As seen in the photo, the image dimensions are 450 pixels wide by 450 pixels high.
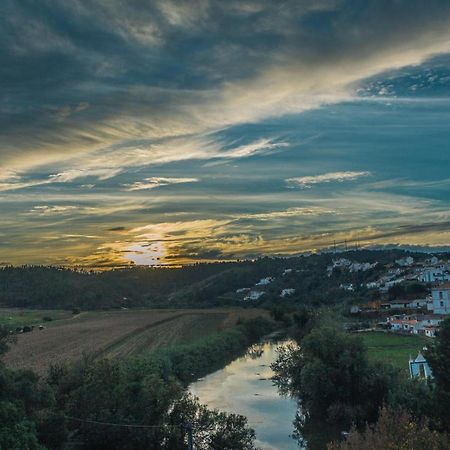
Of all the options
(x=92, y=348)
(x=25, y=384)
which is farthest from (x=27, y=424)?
(x=92, y=348)

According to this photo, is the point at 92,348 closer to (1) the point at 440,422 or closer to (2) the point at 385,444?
(1) the point at 440,422

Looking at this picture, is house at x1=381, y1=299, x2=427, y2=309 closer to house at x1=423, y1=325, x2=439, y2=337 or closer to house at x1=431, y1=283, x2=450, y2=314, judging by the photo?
house at x1=431, y1=283, x2=450, y2=314

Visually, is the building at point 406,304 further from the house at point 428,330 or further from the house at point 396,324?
the house at point 428,330

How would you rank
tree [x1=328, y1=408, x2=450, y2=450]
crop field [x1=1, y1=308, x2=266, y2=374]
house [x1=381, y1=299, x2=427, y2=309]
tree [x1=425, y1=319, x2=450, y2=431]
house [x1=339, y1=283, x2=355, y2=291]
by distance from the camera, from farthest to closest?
house [x1=339, y1=283, x2=355, y2=291], house [x1=381, y1=299, x2=427, y2=309], crop field [x1=1, y1=308, x2=266, y2=374], tree [x1=425, y1=319, x2=450, y2=431], tree [x1=328, y1=408, x2=450, y2=450]

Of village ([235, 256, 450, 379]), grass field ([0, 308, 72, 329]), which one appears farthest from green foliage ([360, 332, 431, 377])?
grass field ([0, 308, 72, 329])

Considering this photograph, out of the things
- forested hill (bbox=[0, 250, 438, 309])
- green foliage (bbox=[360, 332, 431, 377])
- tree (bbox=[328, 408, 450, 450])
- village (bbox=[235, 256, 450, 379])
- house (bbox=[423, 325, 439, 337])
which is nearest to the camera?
tree (bbox=[328, 408, 450, 450])

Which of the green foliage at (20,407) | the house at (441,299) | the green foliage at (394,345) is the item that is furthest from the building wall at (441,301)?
the green foliage at (20,407)

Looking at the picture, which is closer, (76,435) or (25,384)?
(25,384)
